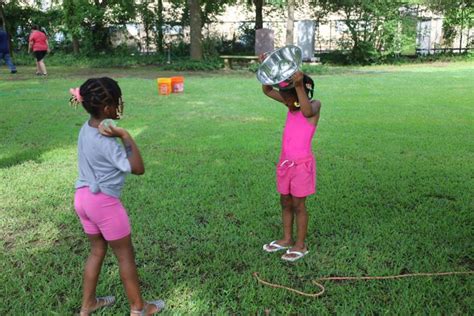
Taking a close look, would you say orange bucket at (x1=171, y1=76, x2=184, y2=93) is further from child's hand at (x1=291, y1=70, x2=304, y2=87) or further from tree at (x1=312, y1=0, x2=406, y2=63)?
tree at (x1=312, y1=0, x2=406, y2=63)

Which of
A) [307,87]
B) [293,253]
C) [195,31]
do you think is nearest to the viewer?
[307,87]

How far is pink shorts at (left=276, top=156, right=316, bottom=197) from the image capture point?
3049mm

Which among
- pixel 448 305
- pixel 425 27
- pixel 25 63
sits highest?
pixel 425 27

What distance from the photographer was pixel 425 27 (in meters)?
22.6

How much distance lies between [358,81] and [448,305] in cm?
1153

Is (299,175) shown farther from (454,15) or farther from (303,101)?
(454,15)

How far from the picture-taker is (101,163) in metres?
2.23

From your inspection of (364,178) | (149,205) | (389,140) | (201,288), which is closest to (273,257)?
(201,288)

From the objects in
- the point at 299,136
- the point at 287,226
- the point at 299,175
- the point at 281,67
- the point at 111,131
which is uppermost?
the point at 281,67

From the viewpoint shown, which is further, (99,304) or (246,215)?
(246,215)

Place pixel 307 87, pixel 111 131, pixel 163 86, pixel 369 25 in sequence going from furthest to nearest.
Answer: pixel 369 25
pixel 163 86
pixel 307 87
pixel 111 131

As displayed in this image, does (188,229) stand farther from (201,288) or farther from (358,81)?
(358,81)

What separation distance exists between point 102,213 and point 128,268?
0.34 metres

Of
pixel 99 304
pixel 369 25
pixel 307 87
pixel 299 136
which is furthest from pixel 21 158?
pixel 369 25
